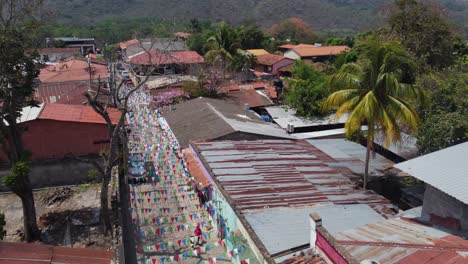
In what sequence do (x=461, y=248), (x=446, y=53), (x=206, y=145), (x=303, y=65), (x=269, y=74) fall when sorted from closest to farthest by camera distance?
(x=461, y=248), (x=206, y=145), (x=446, y=53), (x=303, y=65), (x=269, y=74)

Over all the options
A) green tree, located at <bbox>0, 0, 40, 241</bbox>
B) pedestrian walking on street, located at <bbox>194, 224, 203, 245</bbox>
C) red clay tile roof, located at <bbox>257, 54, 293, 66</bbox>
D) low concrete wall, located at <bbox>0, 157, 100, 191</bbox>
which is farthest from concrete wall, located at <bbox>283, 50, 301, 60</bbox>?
pedestrian walking on street, located at <bbox>194, 224, 203, 245</bbox>

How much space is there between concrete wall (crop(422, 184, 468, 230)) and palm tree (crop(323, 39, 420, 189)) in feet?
13.0

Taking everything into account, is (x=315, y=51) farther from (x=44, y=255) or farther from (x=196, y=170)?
(x=44, y=255)

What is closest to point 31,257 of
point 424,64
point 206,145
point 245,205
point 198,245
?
point 245,205

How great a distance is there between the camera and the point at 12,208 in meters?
17.8

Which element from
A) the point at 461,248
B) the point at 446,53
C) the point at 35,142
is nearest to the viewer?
the point at 461,248

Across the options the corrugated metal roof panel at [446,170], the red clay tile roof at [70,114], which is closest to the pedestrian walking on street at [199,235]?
the corrugated metal roof panel at [446,170]

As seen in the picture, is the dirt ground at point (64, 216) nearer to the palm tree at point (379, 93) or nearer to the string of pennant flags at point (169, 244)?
the string of pennant flags at point (169, 244)

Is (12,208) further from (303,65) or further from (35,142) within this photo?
(303,65)

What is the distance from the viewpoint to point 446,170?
9391mm

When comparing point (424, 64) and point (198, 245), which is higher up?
point (424, 64)

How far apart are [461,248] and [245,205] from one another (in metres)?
5.52

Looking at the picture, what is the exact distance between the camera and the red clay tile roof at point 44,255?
8.95m

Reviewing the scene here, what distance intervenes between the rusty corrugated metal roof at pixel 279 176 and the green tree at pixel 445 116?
389 cm
